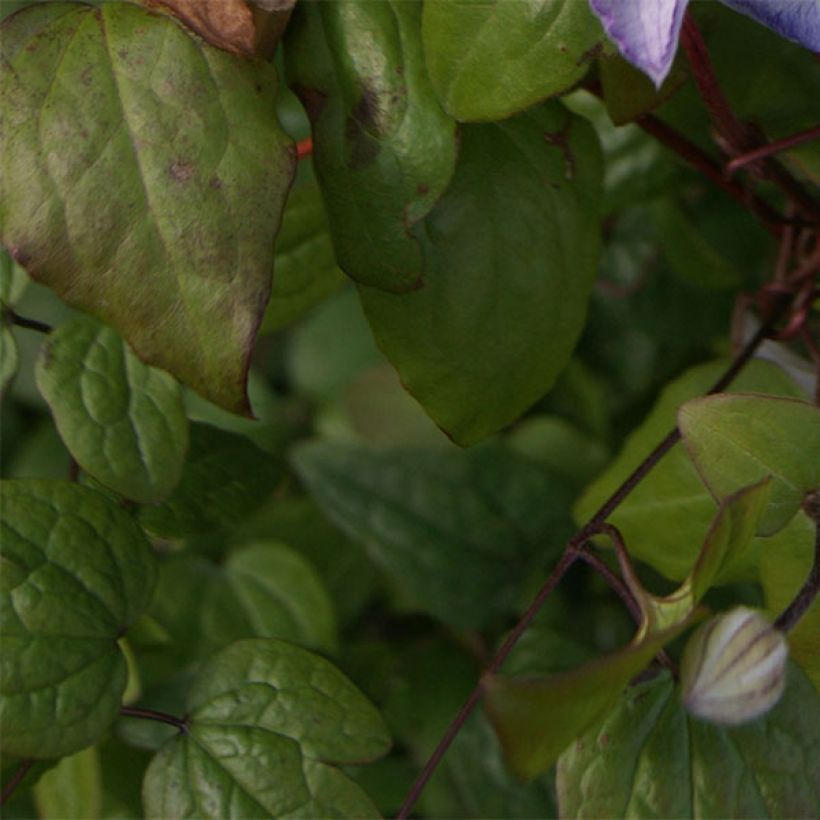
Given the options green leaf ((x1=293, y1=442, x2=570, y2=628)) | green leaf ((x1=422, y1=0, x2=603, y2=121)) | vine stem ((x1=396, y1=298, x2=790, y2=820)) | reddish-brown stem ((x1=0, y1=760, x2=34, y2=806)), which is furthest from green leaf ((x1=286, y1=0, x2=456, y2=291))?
green leaf ((x1=293, y1=442, x2=570, y2=628))

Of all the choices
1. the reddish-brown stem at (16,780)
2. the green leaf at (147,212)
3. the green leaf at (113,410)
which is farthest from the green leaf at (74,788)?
the green leaf at (147,212)

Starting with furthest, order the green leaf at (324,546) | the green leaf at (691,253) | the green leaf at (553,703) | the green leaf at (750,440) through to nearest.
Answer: the green leaf at (324,546), the green leaf at (691,253), the green leaf at (750,440), the green leaf at (553,703)

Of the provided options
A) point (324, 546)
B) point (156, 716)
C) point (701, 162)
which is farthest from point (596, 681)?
point (324, 546)

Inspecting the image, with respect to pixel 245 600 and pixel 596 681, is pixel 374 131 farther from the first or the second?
pixel 245 600

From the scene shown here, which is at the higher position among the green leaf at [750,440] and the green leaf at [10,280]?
the green leaf at [750,440]

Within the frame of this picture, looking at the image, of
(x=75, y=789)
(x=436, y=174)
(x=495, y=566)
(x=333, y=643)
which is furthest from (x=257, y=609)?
(x=436, y=174)

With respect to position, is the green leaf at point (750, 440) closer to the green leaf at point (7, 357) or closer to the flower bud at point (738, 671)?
the flower bud at point (738, 671)
